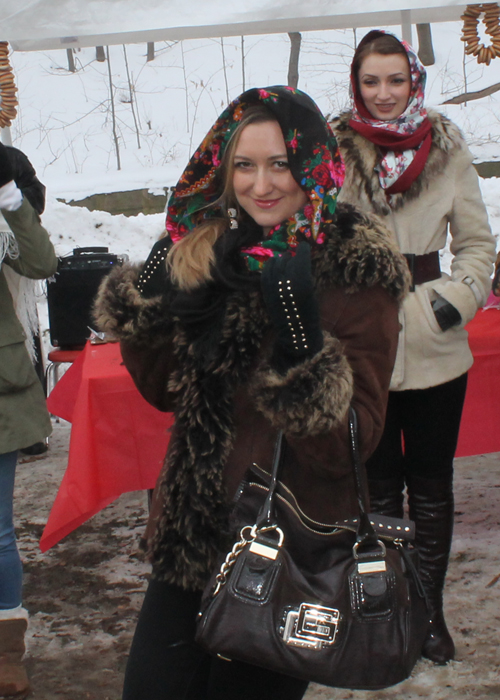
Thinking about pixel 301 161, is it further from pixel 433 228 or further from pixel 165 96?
pixel 165 96

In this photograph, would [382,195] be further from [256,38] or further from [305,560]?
[256,38]

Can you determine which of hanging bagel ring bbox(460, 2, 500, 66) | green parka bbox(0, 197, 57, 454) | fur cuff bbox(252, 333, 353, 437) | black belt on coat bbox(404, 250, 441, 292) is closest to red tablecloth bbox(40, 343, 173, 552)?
green parka bbox(0, 197, 57, 454)

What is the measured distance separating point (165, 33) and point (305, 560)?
342 centimetres

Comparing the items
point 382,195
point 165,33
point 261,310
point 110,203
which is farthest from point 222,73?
point 261,310

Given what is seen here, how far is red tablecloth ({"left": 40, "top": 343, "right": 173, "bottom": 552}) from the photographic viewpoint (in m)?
2.48

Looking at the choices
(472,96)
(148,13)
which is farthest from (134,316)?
(472,96)

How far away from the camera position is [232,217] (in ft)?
5.43

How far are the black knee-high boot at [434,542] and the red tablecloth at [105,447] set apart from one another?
922mm

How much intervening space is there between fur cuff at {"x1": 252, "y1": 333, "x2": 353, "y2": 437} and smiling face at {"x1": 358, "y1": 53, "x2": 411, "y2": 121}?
1.27 m

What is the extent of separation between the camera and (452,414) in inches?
91.4

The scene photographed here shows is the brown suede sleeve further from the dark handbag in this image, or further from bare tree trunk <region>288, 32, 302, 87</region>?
bare tree trunk <region>288, 32, 302, 87</region>

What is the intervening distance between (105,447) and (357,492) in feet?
4.81

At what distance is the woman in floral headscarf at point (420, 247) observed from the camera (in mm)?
2262

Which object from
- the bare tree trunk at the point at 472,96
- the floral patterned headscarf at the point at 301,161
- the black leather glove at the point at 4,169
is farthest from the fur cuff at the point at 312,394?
the bare tree trunk at the point at 472,96
